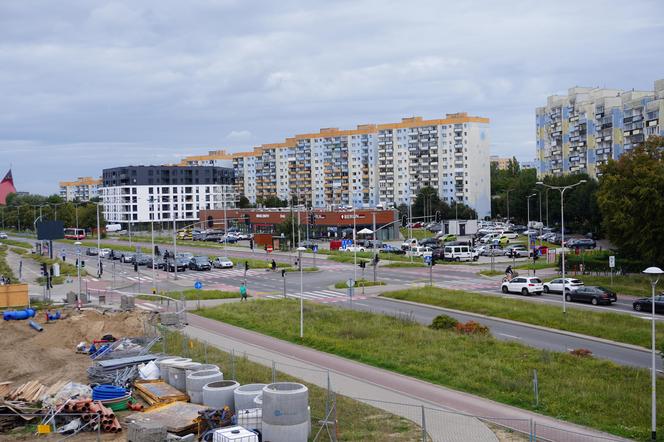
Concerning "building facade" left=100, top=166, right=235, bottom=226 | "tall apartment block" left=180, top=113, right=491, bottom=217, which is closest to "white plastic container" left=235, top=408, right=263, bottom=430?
"tall apartment block" left=180, top=113, right=491, bottom=217

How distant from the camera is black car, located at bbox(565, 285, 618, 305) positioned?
42.1 meters

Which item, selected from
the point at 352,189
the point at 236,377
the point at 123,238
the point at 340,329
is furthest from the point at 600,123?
the point at 236,377

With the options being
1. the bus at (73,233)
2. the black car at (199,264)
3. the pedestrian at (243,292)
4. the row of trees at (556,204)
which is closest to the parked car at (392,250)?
the black car at (199,264)

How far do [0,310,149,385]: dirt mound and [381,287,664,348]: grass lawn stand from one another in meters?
18.6

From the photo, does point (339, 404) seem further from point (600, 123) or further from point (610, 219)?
point (600, 123)

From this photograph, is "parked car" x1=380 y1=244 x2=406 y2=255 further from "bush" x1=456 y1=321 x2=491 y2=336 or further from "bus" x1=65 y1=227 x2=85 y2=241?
"bus" x1=65 y1=227 x2=85 y2=241

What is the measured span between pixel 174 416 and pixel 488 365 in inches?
459

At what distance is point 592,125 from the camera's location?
124812mm

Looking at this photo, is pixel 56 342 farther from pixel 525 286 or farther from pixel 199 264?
pixel 199 264

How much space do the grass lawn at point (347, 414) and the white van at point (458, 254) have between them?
49610 mm

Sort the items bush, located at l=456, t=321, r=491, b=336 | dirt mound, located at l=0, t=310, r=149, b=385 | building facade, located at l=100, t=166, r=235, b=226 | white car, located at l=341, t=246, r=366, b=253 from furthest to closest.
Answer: building facade, located at l=100, t=166, r=235, b=226, white car, located at l=341, t=246, r=366, b=253, bush, located at l=456, t=321, r=491, b=336, dirt mound, located at l=0, t=310, r=149, b=385

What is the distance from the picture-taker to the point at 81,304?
144 feet

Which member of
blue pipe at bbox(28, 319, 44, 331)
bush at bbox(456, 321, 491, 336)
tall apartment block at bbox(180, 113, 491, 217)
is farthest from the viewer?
tall apartment block at bbox(180, 113, 491, 217)

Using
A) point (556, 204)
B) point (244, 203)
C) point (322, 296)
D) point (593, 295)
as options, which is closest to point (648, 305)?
point (593, 295)
